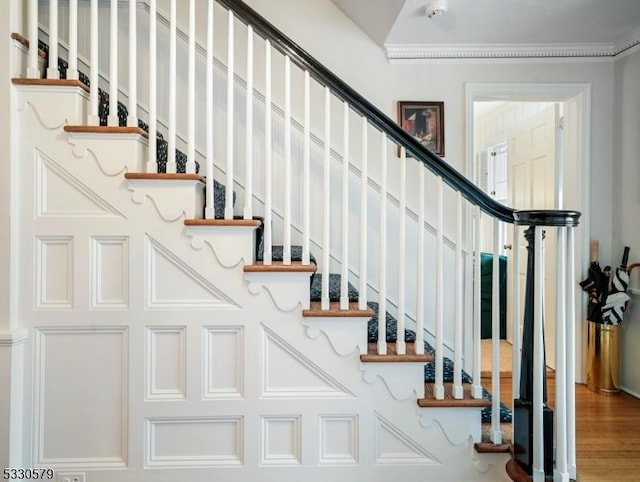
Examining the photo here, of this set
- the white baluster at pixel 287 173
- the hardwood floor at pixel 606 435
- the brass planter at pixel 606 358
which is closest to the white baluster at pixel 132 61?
the white baluster at pixel 287 173

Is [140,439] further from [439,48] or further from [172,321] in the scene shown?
[439,48]

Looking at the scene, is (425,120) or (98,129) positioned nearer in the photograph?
(98,129)

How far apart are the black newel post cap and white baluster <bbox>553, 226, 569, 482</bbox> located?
0.03m

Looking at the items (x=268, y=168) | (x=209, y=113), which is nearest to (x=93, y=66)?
(x=209, y=113)

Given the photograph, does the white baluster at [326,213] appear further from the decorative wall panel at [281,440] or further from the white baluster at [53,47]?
the white baluster at [53,47]

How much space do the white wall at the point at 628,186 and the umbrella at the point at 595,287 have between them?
0.17 meters

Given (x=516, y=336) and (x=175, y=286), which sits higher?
(x=175, y=286)

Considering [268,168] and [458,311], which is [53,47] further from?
[458,311]

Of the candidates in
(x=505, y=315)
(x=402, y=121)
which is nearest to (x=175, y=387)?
(x=402, y=121)

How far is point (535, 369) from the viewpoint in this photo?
153cm

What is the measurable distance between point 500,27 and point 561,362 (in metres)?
2.02

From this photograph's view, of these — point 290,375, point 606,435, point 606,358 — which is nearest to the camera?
point 290,375

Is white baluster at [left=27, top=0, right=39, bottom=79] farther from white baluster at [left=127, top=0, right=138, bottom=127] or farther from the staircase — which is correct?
white baluster at [left=127, top=0, right=138, bottom=127]

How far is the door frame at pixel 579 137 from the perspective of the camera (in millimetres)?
2633
